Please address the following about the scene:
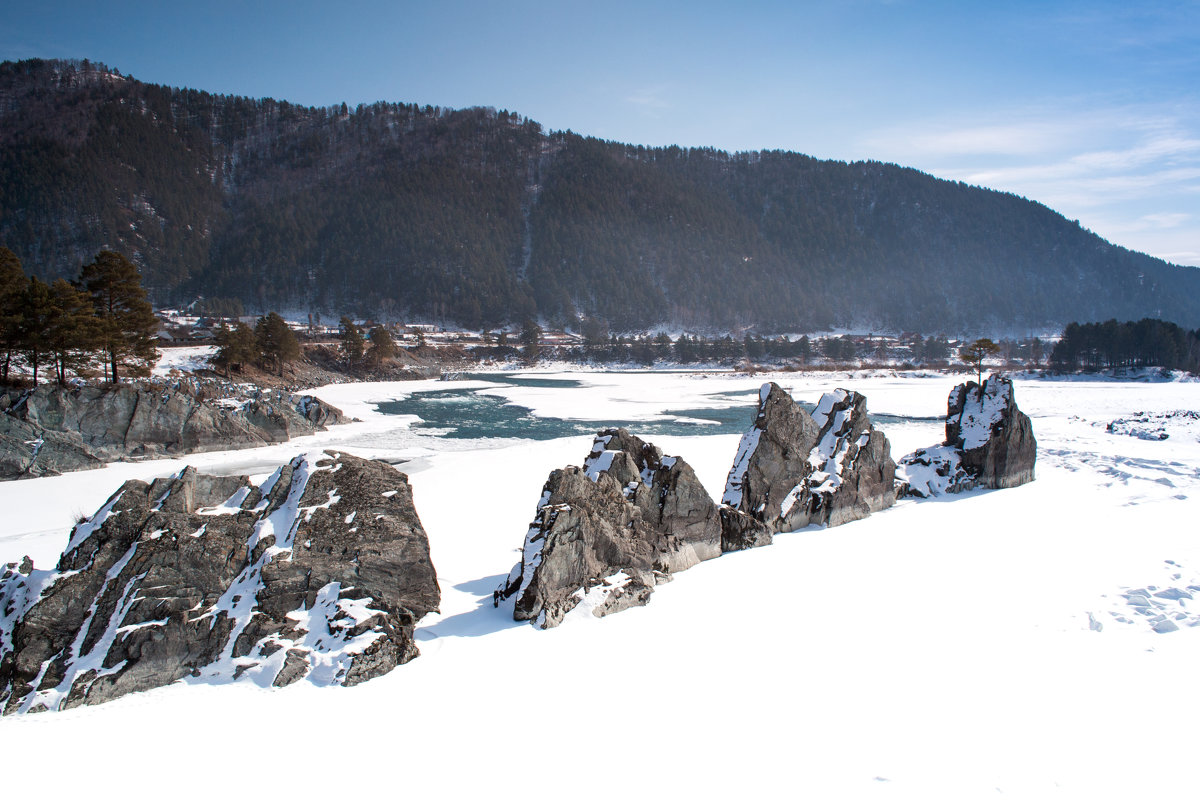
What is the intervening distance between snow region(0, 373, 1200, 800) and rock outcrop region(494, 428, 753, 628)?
12.9 inches

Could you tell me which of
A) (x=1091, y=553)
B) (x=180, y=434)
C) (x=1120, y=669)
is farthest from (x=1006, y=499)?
(x=180, y=434)

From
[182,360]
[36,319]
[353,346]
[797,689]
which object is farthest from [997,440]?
[353,346]

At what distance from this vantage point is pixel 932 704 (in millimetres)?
5363

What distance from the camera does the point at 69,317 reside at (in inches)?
839

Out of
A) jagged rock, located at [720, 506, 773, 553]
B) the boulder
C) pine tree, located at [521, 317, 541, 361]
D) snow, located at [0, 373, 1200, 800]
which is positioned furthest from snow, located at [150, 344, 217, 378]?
pine tree, located at [521, 317, 541, 361]

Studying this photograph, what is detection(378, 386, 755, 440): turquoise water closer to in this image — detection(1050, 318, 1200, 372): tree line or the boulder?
the boulder

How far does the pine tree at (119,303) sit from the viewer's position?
24.4 metres

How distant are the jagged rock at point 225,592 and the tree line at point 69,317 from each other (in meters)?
20.5

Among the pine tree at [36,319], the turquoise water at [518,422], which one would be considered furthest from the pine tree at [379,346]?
the pine tree at [36,319]

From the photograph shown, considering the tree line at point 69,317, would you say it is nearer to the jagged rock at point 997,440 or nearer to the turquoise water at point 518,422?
the turquoise water at point 518,422

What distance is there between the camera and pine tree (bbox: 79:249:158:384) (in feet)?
80.1


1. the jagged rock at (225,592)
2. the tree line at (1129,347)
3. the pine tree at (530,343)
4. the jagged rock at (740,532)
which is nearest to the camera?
the jagged rock at (225,592)

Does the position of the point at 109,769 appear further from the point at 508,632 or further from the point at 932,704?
the point at 932,704

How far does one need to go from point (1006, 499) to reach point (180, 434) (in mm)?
28070
